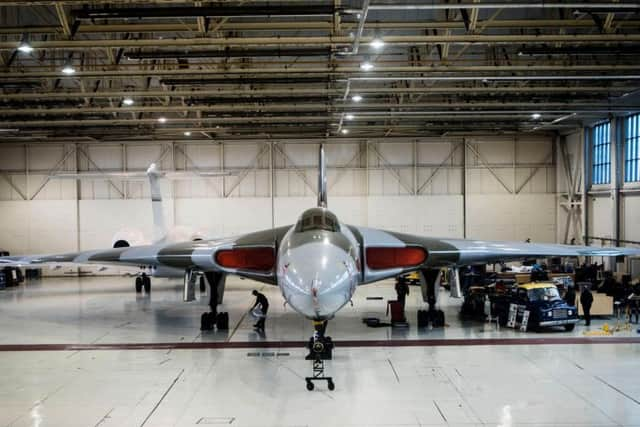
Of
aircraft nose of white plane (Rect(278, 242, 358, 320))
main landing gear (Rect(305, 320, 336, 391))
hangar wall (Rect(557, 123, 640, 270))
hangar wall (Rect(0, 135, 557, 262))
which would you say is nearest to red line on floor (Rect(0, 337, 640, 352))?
main landing gear (Rect(305, 320, 336, 391))

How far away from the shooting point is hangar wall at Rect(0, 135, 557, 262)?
30.6 metres

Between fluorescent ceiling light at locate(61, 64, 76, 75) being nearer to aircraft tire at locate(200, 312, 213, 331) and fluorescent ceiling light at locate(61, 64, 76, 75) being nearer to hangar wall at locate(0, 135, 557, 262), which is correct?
aircraft tire at locate(200, 312, 213, 331)

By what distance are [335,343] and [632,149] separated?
55.0ft

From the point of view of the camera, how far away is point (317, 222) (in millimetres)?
11570

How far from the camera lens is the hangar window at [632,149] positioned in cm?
2344

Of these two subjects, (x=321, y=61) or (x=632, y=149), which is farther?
(x=632, y=149)

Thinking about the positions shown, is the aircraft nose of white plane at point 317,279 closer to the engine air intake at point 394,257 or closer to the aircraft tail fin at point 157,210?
the engine air intake at point 394,257

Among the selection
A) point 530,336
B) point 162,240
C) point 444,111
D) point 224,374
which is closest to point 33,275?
point 162,240

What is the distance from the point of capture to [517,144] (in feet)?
101

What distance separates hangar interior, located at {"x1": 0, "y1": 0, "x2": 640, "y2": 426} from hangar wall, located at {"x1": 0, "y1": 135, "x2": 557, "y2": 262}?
0.33ft

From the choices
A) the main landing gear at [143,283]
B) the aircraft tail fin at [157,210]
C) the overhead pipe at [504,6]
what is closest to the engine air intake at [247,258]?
the overhead pipe at [504,6]

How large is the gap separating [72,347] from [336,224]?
651 cm

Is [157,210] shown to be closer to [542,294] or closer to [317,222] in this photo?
[317,222]

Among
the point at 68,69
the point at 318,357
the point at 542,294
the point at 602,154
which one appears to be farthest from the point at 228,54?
the point at 602,154
